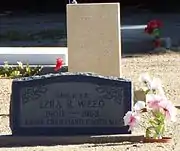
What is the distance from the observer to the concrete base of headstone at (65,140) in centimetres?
827

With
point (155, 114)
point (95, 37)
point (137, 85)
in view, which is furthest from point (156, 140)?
point (95, 37)

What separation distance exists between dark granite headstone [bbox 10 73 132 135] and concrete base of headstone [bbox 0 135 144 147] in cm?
A: 9

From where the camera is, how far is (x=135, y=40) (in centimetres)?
1869

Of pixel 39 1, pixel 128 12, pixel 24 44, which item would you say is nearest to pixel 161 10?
pixel 128 12

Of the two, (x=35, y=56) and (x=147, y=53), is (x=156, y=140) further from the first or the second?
(x=147, y=53)

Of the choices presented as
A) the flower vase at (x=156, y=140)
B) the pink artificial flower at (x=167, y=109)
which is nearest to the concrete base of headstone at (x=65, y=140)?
the flower vase at (x=156, y=140)

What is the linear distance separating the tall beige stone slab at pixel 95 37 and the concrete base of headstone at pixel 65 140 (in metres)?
3.72

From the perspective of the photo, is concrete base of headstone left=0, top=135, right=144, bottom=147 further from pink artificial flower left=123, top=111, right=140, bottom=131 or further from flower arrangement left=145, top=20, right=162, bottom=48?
flower arrangement left=145, top=20, right=162, bottom=48

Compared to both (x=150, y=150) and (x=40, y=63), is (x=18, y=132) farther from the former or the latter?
(x=40, y=63)

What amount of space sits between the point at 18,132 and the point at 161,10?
1850 cm

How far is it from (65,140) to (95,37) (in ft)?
12.6

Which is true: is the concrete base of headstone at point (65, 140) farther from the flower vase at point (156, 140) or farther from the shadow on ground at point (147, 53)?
the shadow on ground at point (147, 53)

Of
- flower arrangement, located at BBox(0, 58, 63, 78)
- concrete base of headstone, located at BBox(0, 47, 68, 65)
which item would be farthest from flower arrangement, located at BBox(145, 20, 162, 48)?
flower arrangement, located at BBox(0, 58, 63, 78)

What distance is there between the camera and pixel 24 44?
727 inches
